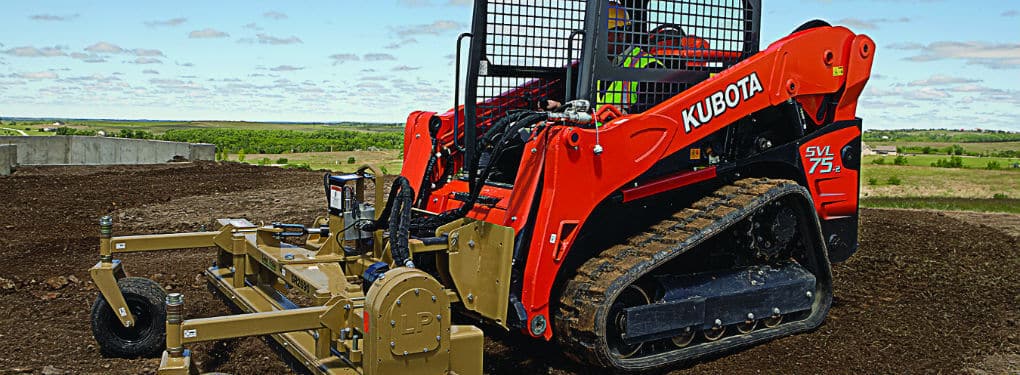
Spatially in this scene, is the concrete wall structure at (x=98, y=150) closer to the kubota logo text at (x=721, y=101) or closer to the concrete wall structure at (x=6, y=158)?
the concrete wall structure at (x=6, y=158)

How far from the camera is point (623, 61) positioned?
6438mm

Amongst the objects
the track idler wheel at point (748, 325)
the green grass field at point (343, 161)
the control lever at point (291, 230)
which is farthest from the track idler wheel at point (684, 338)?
the green grass field at point (343, 161)

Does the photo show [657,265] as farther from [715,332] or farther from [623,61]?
[623,61]

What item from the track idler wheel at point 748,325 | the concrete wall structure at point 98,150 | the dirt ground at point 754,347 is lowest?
the dirt ground at point 754,347

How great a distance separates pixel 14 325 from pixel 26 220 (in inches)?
277

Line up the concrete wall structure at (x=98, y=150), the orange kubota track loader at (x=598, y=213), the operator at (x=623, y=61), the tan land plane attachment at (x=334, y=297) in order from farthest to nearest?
the concrete wall structure at (x=98, y=150) → the operator at (x=623, y=61) → the orange kubota track loader at (x=598, y=213) → the tan land plane attachment at (x=334, y=297)

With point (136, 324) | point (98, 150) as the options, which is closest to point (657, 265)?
point (136, 324)

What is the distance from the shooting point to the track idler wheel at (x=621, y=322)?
19.1 feet

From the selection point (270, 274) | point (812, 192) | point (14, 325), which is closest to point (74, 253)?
point (14, 325)

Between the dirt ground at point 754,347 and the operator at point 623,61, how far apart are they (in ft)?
5.85

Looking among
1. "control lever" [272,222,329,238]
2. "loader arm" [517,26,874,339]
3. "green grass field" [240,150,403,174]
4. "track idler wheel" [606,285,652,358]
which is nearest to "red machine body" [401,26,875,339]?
"loader arm" [517,26,874,339]

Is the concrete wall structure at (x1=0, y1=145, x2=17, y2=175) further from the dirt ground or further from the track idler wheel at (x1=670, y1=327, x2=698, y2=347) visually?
the track idler wheel at (x1=670, y1=327, x2=698, y2=347)

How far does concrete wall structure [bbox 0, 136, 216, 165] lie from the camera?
25989 mm

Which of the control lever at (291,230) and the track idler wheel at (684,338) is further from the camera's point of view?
the control lever at (291,230)
